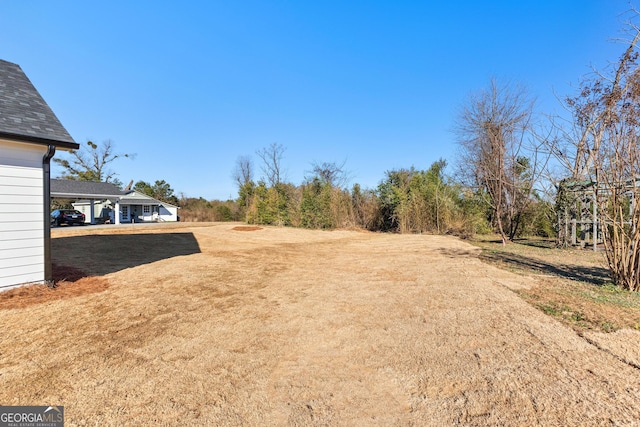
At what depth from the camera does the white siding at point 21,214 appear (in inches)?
160

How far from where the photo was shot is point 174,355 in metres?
2.42

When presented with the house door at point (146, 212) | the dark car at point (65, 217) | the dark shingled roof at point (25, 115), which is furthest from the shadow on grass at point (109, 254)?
the house door at point (146, 212)

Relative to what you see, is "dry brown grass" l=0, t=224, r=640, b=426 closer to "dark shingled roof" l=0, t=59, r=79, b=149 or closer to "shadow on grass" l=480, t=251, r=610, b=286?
"shadow on grass" l=480, t=251, r=610, b=286

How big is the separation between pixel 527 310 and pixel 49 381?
15.2ft

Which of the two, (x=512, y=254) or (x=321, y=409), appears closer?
(x=321, y=409)

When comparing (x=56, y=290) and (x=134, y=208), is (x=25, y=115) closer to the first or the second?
(x=56, y=290)

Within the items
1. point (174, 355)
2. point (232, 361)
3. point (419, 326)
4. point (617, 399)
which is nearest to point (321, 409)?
point (232, 361)

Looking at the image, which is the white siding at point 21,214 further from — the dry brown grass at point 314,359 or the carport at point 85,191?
the carport at point 85,191

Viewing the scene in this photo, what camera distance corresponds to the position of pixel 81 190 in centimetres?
1941

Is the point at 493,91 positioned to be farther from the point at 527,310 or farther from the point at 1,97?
the point at 1,97

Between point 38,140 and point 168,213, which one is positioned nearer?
point 38,140

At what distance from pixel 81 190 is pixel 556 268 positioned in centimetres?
2546

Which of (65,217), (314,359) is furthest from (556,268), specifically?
(65,217)

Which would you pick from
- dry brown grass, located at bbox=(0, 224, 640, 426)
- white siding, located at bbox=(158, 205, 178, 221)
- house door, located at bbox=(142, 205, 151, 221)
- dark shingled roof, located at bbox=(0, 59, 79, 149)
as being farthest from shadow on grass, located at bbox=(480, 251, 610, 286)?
white siding, located at bbox=(158, 205, 178, 221)
